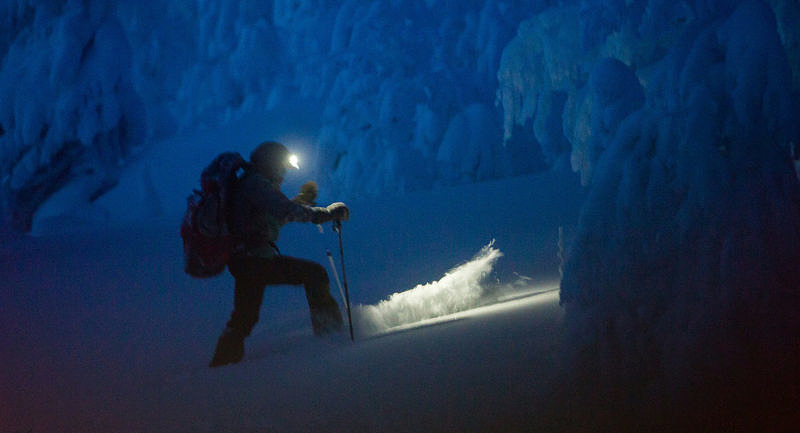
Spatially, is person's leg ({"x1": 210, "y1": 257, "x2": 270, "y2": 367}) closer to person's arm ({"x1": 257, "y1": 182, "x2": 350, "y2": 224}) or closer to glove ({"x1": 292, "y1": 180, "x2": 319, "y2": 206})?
person's arm ({"x1": 257, "y1": 182, "x2": 350, "y2": 224})

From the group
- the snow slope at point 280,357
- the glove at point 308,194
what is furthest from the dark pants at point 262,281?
the glove at point 308,194

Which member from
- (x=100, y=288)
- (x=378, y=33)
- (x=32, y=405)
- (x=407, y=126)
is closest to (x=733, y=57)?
(x=32, y=405)

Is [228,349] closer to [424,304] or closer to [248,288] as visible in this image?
[248,288]

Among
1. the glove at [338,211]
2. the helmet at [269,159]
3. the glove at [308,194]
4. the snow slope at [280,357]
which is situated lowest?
the snow slope at [280,357]

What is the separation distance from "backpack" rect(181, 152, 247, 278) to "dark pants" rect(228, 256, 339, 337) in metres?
0.09

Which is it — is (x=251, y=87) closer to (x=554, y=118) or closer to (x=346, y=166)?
(x=346, y=166)

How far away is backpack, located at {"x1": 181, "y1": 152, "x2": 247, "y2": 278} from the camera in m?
2.45

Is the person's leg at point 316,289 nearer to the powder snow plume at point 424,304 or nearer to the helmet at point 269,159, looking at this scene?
the powder snow plume at point 424,304

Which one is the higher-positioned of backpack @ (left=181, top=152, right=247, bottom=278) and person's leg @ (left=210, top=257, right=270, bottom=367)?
backpack @ (left=181, top=152, right=247, bottom=278)

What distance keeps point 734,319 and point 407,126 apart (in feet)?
42.4

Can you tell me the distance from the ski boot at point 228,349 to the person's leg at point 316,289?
0.93 ft

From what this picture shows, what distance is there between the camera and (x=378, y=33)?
48.1ft

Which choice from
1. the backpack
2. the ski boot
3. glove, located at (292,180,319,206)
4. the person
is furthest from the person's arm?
the ski boot

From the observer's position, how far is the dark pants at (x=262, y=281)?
2.58 metres
